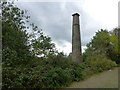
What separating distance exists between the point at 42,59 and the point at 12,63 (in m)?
1.76

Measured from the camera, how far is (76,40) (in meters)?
12.4

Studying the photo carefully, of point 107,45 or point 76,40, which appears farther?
point 107,45

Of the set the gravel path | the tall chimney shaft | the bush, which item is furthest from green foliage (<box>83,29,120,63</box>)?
the gravel path

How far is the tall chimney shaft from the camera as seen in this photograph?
39.5 ft

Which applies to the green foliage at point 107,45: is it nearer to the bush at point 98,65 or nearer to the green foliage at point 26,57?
the bush at point 98,65

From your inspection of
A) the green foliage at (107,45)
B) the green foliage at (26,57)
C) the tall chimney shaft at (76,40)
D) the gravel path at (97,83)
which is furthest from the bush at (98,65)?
the green foliage at (107,45)

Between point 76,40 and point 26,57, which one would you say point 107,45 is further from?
point 26,57

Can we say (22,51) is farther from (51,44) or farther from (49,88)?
(49,88)

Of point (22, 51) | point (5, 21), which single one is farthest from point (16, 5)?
point (22, 51)

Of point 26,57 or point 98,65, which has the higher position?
point 26,57

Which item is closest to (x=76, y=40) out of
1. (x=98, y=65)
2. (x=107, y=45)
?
(x=98, y=65)

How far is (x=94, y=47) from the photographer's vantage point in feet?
50.2

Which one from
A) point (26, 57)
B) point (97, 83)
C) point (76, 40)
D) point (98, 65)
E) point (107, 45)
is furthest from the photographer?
point (107, 45)

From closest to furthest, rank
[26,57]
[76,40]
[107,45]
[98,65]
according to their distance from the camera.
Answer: [26,57], [98,65], [76,40], [107,45]
